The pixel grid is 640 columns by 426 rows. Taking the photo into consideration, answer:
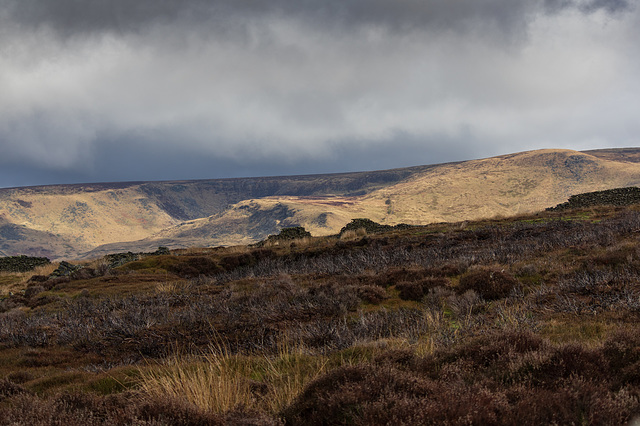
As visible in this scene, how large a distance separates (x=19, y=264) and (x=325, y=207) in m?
92.7

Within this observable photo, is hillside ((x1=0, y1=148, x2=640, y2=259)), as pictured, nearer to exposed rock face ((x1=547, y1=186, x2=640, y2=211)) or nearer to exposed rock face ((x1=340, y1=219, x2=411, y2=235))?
exposed rock face ((x1=547, y1=186, x2=640, y2=211))

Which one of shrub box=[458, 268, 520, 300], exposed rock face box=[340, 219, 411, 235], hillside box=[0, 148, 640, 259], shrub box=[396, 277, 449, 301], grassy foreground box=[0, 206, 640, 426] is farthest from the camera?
hillside box=[0, 148, 640, 259]

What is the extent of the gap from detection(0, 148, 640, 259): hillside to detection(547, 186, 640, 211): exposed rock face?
4759 centimetres

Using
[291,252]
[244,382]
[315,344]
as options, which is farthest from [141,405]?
[291,252]

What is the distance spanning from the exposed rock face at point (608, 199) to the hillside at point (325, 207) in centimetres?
4759

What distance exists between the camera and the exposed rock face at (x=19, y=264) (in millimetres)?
30225

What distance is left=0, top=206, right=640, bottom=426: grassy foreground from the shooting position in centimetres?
301

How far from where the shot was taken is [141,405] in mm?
3354

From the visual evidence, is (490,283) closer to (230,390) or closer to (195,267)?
(230,390)

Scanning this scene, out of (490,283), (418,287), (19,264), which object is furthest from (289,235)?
(19,264)

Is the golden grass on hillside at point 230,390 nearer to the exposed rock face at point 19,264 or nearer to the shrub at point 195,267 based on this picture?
the shrub at point 195,267

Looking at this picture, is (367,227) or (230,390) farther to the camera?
(367,227)

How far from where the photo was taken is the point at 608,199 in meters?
29.0

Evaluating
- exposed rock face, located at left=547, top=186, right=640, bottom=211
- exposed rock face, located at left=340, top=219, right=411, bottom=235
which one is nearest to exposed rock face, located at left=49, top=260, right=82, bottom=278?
exposed rock face, located at left=340, top=219, right=411, bottom=235
